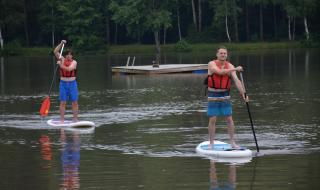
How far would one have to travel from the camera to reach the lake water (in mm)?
13508

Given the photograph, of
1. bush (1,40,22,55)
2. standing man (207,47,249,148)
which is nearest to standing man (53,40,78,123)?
standing man (207,47,249,148)

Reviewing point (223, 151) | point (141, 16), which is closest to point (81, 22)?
point (141, 16)

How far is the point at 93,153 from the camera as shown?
53.8 feet

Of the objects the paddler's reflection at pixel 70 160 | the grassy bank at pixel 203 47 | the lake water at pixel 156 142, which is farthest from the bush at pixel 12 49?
the paddler's reflection at pixel 70 160

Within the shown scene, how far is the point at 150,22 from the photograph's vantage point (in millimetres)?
84562

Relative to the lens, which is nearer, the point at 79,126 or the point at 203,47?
the point at 79,126

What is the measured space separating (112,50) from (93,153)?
220 ft

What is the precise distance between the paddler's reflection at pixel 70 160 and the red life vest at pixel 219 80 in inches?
110

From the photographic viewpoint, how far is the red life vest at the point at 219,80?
1586cm

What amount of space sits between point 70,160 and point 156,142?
262 cm

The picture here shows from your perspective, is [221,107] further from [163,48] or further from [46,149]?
[163,48]

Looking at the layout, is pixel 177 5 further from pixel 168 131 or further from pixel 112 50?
pixel 168 131

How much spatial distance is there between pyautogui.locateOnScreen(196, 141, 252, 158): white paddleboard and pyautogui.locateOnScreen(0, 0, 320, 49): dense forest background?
213 ft

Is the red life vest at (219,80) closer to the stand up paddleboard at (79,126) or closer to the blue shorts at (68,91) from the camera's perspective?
the stand up paddleboard at (79,126)
